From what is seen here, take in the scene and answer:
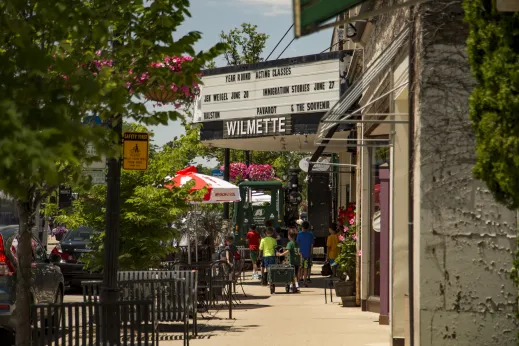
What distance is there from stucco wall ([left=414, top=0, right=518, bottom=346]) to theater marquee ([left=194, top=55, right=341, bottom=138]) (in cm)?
1240

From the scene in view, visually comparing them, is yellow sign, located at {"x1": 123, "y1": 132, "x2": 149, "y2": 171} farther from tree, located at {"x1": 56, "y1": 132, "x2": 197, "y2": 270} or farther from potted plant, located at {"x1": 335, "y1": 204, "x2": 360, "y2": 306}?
potted plant, located at {"x1": 335, "y1": 204, "x2": 360, "y2": 306}

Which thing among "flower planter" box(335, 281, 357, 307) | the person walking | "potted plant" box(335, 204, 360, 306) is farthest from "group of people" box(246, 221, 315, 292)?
"flower planter" box(335, 281, 357, 307)

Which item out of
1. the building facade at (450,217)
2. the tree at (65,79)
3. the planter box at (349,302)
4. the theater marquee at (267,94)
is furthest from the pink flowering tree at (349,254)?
the tree at (65,79)

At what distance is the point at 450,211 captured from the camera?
9.80 metres

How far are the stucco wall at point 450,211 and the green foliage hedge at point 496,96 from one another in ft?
8.52

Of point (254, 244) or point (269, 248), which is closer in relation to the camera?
point (269, 248)

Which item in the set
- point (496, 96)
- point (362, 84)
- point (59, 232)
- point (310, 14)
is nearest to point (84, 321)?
point (310, 14)

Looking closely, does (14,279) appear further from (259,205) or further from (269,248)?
(259,205)

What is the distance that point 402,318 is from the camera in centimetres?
1284

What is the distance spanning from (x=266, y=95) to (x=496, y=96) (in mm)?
17647

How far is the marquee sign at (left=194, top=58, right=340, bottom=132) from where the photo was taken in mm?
22906

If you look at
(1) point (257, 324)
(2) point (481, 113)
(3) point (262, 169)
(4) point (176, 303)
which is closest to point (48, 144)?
(2) point (481, 113)

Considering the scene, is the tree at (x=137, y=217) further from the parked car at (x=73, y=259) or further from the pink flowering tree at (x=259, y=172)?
the pink flowering tree at (x=259, y=172)

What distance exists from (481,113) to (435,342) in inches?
132
